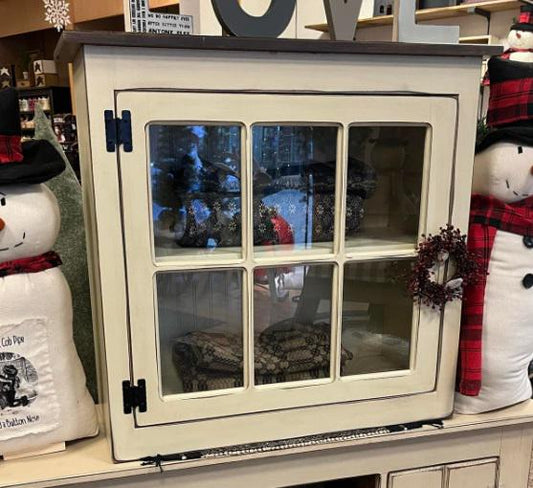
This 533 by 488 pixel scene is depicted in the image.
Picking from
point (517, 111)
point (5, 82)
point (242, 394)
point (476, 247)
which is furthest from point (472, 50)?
point (5, 82)

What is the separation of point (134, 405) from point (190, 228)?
0.32 meters

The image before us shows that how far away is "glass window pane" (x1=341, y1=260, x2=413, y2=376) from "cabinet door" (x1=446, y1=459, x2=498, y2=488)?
10.8 inches

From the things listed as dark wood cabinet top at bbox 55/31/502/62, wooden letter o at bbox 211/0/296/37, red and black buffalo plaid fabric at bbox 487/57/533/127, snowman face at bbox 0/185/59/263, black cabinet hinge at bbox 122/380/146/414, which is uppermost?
wooden letter o at bbox 211/0/296/37

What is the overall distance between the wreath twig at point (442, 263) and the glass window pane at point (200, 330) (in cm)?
33

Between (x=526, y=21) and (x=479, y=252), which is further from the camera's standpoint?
(x=526, y=21)

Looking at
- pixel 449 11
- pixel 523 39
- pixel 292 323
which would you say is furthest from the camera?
pixel 449 11

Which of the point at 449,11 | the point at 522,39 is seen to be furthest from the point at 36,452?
the point at 449,11

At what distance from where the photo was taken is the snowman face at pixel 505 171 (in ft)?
3.12

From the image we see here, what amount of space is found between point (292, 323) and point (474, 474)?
1.69 feet

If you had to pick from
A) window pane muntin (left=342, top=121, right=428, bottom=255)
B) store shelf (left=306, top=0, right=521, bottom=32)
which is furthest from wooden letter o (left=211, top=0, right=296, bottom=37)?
store shelf (left=306, top=0, right=521, bottom=32)

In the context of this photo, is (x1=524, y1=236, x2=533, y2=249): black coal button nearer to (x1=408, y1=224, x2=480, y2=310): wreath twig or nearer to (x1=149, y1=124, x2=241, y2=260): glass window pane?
(x1=408, y1=224, x2=480, y2=310): wreath twig

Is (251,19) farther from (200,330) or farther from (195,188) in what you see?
(200,330)

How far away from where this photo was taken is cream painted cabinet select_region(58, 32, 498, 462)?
829mm

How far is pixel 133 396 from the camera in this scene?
2.97 feet
